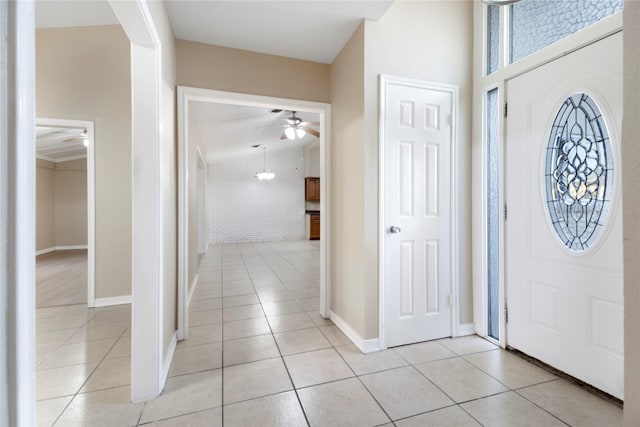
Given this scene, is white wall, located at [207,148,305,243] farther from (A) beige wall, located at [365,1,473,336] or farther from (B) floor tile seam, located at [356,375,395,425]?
(B) floor tile seam, located at [356,375,395,425]

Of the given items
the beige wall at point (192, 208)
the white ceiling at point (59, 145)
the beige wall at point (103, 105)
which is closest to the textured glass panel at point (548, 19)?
the beige wall at point (192, 208)

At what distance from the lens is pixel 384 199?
2.32 metres

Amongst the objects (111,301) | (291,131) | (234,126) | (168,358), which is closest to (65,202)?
(234,126)

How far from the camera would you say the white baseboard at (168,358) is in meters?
1.87

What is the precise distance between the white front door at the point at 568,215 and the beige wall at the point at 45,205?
353 inches

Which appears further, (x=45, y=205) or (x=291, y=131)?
(x=45, y=205)

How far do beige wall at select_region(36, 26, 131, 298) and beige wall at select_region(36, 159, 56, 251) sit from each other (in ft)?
15.8

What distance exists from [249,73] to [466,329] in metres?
3.09

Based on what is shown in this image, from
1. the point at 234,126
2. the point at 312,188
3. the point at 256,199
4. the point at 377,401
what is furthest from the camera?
the point at 312,188

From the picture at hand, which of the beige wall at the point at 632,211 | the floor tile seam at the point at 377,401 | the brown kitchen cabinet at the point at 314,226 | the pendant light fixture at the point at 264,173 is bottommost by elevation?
the floor tile seam at the point at 377,401

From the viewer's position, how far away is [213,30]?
2.39 metres

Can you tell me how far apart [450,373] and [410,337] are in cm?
45

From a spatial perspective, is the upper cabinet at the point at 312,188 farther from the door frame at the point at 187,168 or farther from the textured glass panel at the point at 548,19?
the textured glass panel at the point at 548,19

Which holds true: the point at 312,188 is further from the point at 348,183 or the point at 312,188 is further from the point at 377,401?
the point at 377,401
